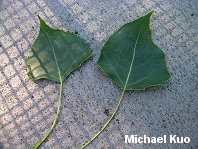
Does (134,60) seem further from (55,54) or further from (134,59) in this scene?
(55,54)

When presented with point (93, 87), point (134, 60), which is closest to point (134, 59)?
point (134, 60)

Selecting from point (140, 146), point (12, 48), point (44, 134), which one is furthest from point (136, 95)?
point (12, 48)

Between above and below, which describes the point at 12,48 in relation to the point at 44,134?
above

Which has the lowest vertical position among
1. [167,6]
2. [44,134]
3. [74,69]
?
[44,134]

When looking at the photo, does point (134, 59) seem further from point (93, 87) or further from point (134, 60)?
point (93, 87)

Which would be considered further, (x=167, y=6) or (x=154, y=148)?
(x=167, y=6)

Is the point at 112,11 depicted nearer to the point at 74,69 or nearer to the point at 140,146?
the point at 74,69
